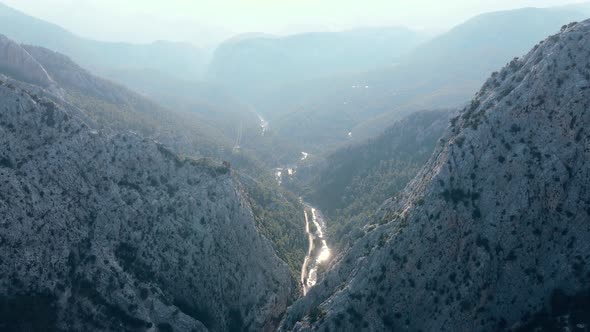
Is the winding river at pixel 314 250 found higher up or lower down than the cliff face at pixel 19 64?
lower down

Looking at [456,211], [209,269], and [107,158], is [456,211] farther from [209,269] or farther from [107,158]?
[107,158]

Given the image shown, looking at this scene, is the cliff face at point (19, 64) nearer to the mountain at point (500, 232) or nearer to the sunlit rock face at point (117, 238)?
the sunlit rock face at point (117, 238)

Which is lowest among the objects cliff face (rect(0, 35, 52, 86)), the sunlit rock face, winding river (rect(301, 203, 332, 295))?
winding river (rect(301, 203, 332, 295))

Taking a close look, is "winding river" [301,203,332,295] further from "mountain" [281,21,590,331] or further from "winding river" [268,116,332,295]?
"mountain" [281,21,590,331]

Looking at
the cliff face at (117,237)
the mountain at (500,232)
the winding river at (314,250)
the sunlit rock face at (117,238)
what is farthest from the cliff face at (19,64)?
the mountain at (500,232)

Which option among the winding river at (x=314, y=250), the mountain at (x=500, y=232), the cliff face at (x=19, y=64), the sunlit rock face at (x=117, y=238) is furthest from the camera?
the cliff face at (x=19, y=64)

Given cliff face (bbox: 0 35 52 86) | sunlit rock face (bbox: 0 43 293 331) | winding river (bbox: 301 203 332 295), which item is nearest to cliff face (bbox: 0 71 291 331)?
sunlit rock face (bbox: 0 43 293 331)

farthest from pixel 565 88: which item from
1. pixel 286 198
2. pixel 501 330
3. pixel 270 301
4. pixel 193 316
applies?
pixel 286 198
